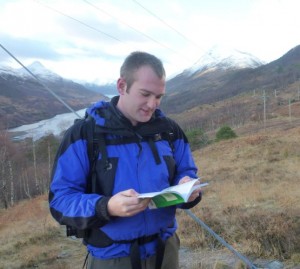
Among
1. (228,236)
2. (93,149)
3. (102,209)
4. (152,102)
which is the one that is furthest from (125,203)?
(228,236)

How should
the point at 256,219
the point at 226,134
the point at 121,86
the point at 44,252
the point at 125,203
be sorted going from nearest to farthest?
1. the point at 125,203
2. the point at 121,86
3. the point at 256,219
4. the point at 44,252
5. the point at 226,134

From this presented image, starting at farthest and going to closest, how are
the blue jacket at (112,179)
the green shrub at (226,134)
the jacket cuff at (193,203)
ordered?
the green shrub at (226,134) → the jacket cuff at (193,203) → the blue jacket at (112,179)

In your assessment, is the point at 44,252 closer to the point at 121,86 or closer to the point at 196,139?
the point at 121,86

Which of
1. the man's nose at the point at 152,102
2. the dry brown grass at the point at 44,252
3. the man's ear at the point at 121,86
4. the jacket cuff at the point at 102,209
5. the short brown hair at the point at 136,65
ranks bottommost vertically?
the dry brown grass at the point at 44,252

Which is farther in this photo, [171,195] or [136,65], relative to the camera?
[136,65]

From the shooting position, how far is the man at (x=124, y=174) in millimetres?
1653

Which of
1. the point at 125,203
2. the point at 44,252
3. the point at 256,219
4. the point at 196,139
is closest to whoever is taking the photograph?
the point at 125,203

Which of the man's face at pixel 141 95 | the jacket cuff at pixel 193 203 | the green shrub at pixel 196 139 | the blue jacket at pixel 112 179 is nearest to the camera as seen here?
the blue jacket at pixel 112 179

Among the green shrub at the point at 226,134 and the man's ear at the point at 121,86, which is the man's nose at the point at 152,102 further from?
the green shrub at the point at 226,134

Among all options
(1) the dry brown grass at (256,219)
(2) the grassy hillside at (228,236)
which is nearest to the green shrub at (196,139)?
(1) the dry brown grass at (256,219)

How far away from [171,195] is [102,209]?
31 cm

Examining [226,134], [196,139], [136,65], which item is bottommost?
[196,139]

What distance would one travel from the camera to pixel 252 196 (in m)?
7.09

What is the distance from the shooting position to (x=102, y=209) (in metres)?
1.56
